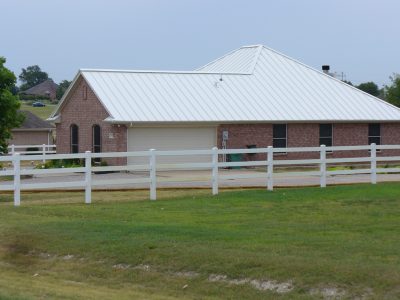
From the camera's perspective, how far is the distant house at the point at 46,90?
14288 centimetres

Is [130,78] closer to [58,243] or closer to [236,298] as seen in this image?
[58,243]

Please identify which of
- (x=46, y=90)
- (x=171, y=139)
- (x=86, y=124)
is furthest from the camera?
(x=46, y=90)

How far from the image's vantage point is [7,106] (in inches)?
1027

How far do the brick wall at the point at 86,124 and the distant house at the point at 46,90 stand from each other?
98507 mm

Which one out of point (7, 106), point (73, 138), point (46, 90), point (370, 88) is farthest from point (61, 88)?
point (7, 106)

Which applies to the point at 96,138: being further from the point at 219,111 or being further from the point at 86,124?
the point at 219,111

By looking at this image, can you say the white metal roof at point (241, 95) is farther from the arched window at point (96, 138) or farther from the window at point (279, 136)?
the arched window at point (96, 138)

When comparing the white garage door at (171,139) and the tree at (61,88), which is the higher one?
the tree at (61,88)

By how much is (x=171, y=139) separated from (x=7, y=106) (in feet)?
48.3

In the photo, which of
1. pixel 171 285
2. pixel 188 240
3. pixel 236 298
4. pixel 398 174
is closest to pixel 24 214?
pixel 188 240

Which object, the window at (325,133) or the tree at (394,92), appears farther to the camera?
the tree at (394,92)

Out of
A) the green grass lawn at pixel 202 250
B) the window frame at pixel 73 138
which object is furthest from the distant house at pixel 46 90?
the green grass lawn at pixel 202 250

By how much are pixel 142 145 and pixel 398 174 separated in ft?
37.1

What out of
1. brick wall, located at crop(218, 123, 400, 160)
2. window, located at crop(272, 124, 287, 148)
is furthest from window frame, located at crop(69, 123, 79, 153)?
window, located at crop(272, 124, 287, 148)
